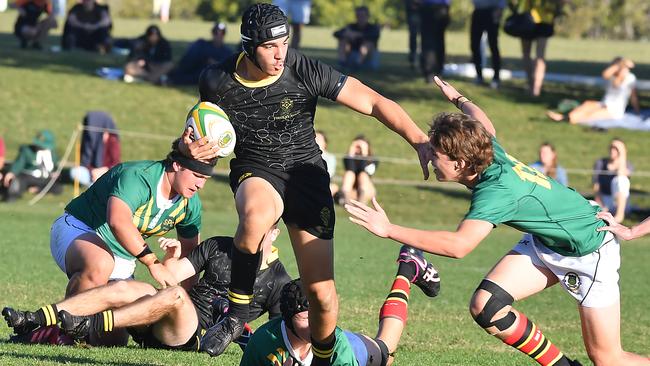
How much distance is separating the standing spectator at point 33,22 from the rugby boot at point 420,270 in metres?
22.9

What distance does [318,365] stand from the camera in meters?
6.87

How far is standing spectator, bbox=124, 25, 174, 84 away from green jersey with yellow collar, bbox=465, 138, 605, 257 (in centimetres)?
1904

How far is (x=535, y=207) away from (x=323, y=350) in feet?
4.82

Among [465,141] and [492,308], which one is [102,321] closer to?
[492,308]

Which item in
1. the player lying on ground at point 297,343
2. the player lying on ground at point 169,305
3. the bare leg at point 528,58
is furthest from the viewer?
the bare leg at point 528,58

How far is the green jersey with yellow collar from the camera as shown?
6.32m

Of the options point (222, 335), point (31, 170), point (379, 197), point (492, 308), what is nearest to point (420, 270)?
point (492, 308)

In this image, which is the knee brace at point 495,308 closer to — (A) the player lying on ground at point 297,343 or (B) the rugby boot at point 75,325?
(A) the player lying on ground at point 297,343

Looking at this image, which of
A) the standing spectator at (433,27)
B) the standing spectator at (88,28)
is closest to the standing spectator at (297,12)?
the standing spectator at (433,27)

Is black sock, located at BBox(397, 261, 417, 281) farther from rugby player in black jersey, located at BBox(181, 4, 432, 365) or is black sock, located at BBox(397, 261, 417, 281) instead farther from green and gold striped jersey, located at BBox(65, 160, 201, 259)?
green and gold striped jersey, located at BBox(65, 160, 201, 259)

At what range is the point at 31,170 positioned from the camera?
61.8ft

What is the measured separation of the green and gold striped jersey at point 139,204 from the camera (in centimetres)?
768

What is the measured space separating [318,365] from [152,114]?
17244 mm

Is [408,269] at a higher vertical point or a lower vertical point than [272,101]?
lower
